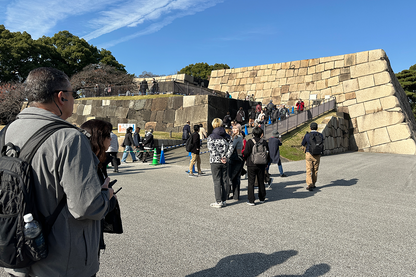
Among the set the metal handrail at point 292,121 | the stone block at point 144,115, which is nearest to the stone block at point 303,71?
the metal handrail at point 292,121

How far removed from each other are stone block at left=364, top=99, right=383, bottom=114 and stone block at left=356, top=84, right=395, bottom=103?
390 millimetres

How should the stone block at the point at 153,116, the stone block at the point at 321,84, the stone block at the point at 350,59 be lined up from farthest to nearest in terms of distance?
1. the stone block at the point at 321,84
2. the stone block at the point at 350,59
3. the stone block at the point at 153,116

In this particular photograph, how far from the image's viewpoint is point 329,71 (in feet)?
A: 93.2

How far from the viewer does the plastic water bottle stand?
1435mm

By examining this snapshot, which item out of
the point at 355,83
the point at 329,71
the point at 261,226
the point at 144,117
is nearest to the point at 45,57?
the point at 144,117

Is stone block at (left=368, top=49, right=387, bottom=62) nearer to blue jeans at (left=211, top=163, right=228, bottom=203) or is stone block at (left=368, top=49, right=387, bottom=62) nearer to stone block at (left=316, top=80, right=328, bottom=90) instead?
stone block at (left=316, top=80, right=328, bottom=90)

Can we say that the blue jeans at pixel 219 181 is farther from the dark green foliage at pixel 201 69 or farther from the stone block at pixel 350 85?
the dark green foliage at pixel 201 69

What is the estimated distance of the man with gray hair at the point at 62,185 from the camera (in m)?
1.51

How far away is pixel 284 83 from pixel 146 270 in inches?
1200

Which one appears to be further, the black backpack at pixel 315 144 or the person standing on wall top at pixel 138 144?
the person standing on wall top at pixel 138 144

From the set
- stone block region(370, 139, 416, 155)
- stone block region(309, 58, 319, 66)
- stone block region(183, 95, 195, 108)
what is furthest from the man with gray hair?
stone block region(309, 58, 319, 66)

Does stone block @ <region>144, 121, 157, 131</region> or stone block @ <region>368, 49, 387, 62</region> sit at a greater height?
stone block @ <region>368, 49, 387, 62</region>

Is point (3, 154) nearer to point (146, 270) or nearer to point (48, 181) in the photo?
point (48, 181)

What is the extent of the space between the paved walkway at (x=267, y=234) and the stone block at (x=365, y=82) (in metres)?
→ 20.2
